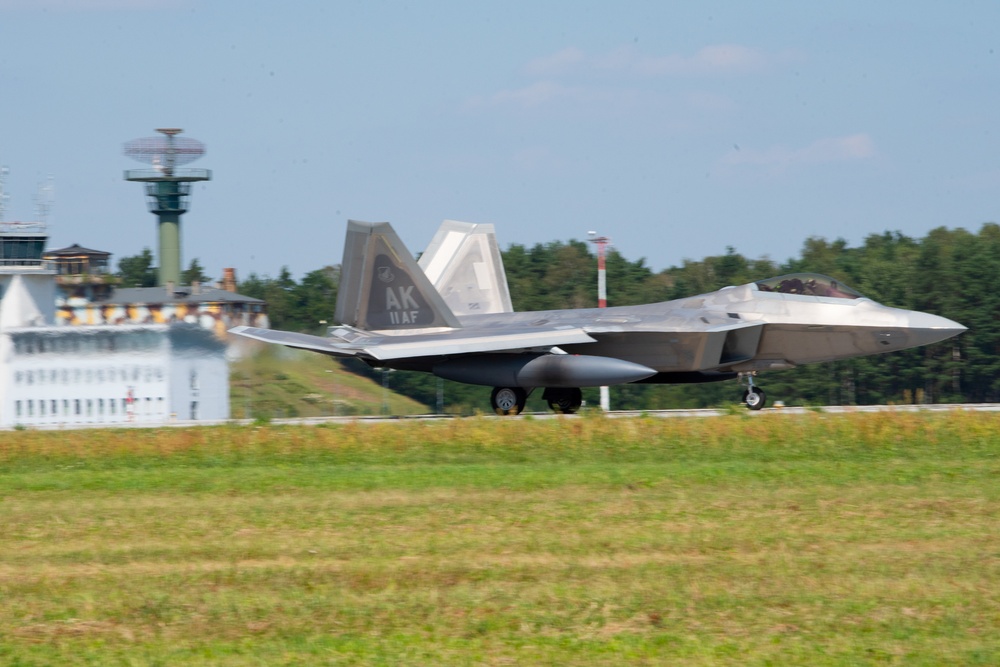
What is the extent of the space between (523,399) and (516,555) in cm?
1312

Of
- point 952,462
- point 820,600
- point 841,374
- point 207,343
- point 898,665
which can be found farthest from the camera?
point 841,374

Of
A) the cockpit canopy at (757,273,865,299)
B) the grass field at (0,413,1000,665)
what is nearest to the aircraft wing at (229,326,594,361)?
the cockpit canopy at (757,273,865,299)

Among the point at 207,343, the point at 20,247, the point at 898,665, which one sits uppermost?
the point at 20,247

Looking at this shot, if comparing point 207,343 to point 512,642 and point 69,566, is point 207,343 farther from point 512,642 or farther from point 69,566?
point 512,642

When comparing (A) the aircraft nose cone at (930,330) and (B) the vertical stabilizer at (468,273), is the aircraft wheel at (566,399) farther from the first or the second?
(A) the aircraft nose cone at (930,330)

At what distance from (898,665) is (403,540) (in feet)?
13.4

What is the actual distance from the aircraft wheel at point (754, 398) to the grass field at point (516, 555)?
19.2 ft

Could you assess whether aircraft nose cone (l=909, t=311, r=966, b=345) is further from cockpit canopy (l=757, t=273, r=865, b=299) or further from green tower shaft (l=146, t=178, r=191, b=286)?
green tower shaft (l=146, t=178, r=191, b=286)

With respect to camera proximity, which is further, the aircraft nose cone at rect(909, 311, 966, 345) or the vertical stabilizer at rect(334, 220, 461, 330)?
the vertical stabilizer at rect(334, 220, 461, 330)

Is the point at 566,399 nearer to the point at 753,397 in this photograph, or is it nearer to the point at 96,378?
the point at 753,397

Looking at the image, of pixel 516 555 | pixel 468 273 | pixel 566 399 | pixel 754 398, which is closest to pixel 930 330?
pixel 754 398

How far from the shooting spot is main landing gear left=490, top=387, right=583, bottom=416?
2130 cm

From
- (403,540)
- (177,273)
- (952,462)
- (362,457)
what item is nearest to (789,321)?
(952,462)

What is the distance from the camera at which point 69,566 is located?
823cm
